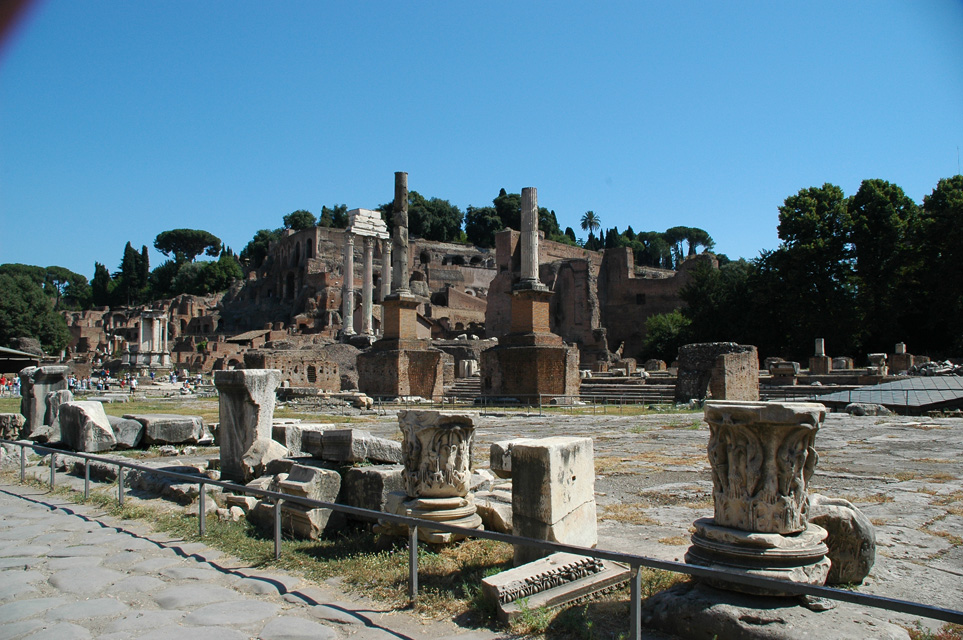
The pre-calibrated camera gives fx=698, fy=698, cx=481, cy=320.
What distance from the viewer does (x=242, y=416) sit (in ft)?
24.9

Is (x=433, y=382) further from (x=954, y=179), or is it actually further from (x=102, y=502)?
(x=954, y=179)

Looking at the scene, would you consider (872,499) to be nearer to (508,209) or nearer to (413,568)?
(413,568)

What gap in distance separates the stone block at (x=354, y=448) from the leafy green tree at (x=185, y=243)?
366 ft

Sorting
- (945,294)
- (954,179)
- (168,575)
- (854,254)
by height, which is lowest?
(168,575)

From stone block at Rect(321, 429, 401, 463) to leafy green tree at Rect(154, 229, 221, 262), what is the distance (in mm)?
111436

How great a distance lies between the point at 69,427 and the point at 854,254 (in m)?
39.8

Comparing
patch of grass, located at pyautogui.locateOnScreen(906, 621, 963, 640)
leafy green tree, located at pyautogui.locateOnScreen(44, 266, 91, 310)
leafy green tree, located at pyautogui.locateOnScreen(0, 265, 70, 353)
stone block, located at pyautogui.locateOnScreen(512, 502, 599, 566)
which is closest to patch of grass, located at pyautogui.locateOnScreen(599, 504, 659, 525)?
stone block, located at pyautogui.locateOnScreen(512, 502, 599, 566)

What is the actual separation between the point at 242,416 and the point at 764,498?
18.5ft

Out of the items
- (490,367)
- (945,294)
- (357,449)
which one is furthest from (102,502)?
(945,294)

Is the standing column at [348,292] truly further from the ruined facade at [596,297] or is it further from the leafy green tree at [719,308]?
the leafy green tree at [719,308]

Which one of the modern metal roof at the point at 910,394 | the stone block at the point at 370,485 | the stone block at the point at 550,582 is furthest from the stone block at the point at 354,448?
the modern metal roof at the point at 910,394

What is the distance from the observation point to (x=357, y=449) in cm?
634

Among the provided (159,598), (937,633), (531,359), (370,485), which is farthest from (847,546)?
(531,359)

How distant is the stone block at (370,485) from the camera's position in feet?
18.7
